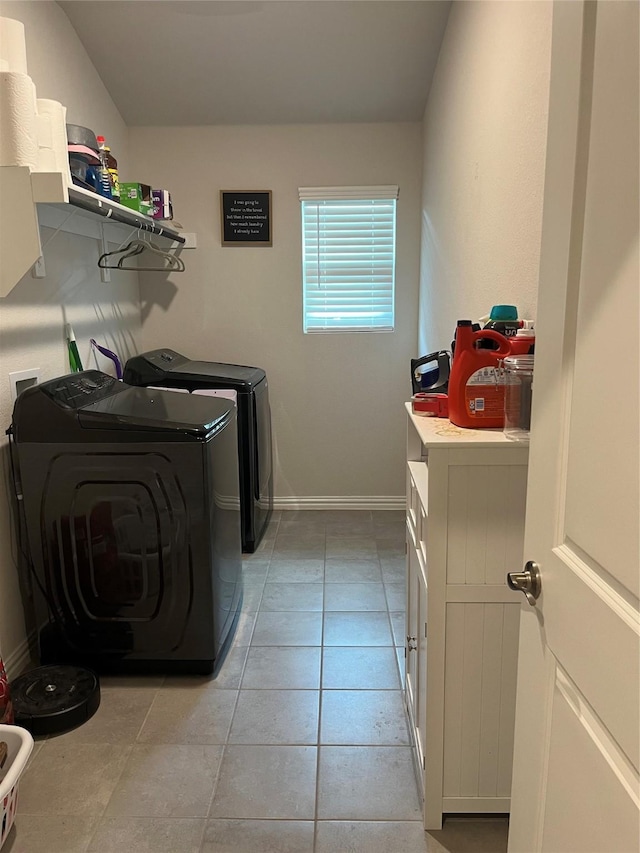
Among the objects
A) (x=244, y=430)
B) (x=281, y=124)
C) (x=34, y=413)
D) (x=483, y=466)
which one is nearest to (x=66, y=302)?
(x=34, y=413)

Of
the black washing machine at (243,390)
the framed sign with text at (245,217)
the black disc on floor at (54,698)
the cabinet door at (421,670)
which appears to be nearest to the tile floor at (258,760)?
the black disc on floor at (54,698)

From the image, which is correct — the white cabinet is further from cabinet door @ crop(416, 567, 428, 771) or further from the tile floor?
the tile floor

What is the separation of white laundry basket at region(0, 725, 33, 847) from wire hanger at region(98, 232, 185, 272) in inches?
78.4

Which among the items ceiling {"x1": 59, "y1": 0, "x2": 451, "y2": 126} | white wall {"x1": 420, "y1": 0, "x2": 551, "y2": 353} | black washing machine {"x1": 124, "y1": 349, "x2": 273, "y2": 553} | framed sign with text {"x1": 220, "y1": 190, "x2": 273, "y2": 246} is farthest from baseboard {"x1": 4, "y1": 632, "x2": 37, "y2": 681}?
ceiling {"x1": 59, "y1": 0, "x2": 451, "y2": 126}

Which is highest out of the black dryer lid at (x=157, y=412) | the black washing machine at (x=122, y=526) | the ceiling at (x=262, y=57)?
the ceiling at (x=262, y=57)

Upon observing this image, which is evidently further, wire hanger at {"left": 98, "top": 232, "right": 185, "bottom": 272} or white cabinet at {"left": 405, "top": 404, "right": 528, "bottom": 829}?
wire hanger at {"left": 98, "top": 232, "right": 185, "bottom": 272}

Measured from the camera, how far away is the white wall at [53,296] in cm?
219

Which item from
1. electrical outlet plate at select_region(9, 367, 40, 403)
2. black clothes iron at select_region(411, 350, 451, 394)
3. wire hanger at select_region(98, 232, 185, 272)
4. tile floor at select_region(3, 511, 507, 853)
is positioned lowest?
tile floor at select_region(3, 511, 507, 853)

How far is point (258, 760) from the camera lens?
180 centimetres

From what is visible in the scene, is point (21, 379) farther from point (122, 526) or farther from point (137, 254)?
point (137, 254)

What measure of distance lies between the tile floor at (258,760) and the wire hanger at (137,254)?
1789 millimetres

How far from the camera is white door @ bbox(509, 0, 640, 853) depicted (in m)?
0.67

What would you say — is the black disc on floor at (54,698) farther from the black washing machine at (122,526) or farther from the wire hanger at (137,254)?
the wire hanger at (137,254)

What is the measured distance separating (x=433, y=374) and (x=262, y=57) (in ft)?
7.05
